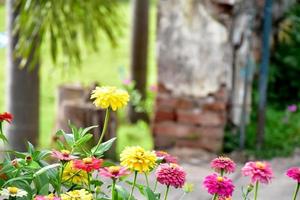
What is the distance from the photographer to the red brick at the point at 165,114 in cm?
515

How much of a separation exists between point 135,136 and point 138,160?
4339mm

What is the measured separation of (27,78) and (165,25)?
103 centimetres

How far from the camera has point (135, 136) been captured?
20.7 ft

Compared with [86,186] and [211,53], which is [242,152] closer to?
[211,53]

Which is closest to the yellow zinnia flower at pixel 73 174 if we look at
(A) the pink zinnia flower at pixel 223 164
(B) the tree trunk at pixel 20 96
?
(A) the pink zinnia flower at pixel 223 164

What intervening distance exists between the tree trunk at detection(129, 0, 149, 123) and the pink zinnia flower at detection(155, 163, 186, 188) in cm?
457

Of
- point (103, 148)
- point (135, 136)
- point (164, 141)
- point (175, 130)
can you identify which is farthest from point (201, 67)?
point (103, 148)

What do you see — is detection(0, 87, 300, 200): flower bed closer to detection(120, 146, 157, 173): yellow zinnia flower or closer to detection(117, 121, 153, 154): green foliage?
detection(120, 146, 157, 173): yellow zinnia flower

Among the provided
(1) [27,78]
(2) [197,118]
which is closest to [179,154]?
(2) [197,118]

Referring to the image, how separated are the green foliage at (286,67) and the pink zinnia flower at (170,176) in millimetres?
4560

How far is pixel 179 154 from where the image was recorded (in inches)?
203

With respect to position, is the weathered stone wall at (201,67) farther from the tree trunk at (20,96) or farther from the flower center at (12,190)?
the flower center at (12,190)

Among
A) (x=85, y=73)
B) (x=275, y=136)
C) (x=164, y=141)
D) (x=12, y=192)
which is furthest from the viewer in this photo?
(x=85, y=73)

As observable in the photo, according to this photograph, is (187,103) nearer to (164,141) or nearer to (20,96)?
(164,141)
